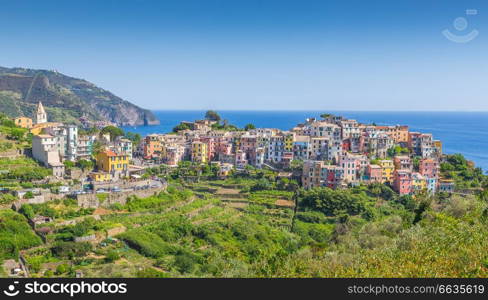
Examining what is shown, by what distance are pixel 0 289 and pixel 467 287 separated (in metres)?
6.67

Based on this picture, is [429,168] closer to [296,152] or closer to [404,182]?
[404,182]

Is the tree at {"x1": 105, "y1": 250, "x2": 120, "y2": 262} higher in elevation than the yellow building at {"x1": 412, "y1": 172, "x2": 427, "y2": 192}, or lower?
lower

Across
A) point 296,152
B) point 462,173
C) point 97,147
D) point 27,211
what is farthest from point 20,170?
point 462,173

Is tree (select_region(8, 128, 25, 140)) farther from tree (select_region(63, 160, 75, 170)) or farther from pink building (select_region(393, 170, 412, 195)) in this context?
pink building (select_region(393, 170, 412, 195))

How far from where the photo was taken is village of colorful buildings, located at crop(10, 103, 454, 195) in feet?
84.6

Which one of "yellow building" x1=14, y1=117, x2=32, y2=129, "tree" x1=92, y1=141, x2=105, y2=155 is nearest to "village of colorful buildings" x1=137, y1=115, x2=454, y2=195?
"tree" x1=92, y1=141, x2=105, y2=155

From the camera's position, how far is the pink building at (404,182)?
84.3ft

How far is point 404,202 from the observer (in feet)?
80.1

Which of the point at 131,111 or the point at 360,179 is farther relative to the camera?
the point at 131,111

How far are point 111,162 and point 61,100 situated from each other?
56.8m

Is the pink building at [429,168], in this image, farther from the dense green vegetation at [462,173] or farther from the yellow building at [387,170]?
the yellow building at [387,170]

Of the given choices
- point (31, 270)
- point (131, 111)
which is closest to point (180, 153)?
point (31, 270)

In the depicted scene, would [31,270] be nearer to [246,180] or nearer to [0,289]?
[0,289]

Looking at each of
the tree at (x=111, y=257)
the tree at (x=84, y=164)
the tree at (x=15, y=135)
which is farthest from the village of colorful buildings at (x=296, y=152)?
the tree at (x=111, y=257)
